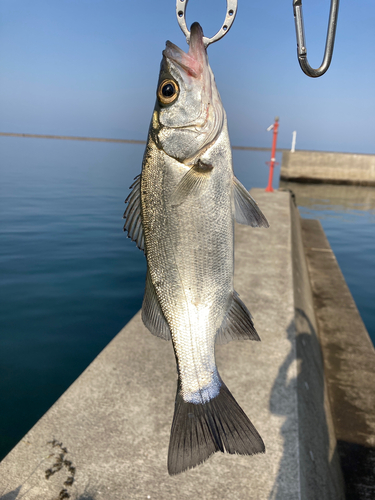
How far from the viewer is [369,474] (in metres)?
3.44

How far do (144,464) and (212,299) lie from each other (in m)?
1.55

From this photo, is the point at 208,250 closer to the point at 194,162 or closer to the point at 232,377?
the point at 194,162

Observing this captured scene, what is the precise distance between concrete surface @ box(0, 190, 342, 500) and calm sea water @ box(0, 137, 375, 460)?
1999 mm

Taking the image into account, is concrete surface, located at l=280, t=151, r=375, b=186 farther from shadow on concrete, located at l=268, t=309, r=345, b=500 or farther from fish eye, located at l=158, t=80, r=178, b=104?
fish eye, located at l=158, t=80, r=178, b=104

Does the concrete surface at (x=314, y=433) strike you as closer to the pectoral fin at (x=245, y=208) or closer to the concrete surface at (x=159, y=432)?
the concrete surface at (x=159, y=432)

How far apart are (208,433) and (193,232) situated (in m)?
1.03

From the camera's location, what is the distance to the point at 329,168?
3372 centimetres

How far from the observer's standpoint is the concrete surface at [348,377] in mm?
3504

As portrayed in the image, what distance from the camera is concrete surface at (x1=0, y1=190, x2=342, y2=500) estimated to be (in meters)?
2.36

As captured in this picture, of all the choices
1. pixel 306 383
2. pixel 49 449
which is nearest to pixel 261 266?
pixel 306 383

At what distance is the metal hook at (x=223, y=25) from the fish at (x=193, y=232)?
0.19ft

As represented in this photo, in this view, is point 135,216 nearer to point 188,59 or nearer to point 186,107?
point 186,107

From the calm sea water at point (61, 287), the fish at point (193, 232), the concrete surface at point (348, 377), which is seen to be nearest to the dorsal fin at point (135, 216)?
the fish at point (193, 232)

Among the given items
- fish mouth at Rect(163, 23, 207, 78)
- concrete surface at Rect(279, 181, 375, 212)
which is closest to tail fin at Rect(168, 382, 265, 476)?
fish mouth at Rect(163, 23, 207, 78)
